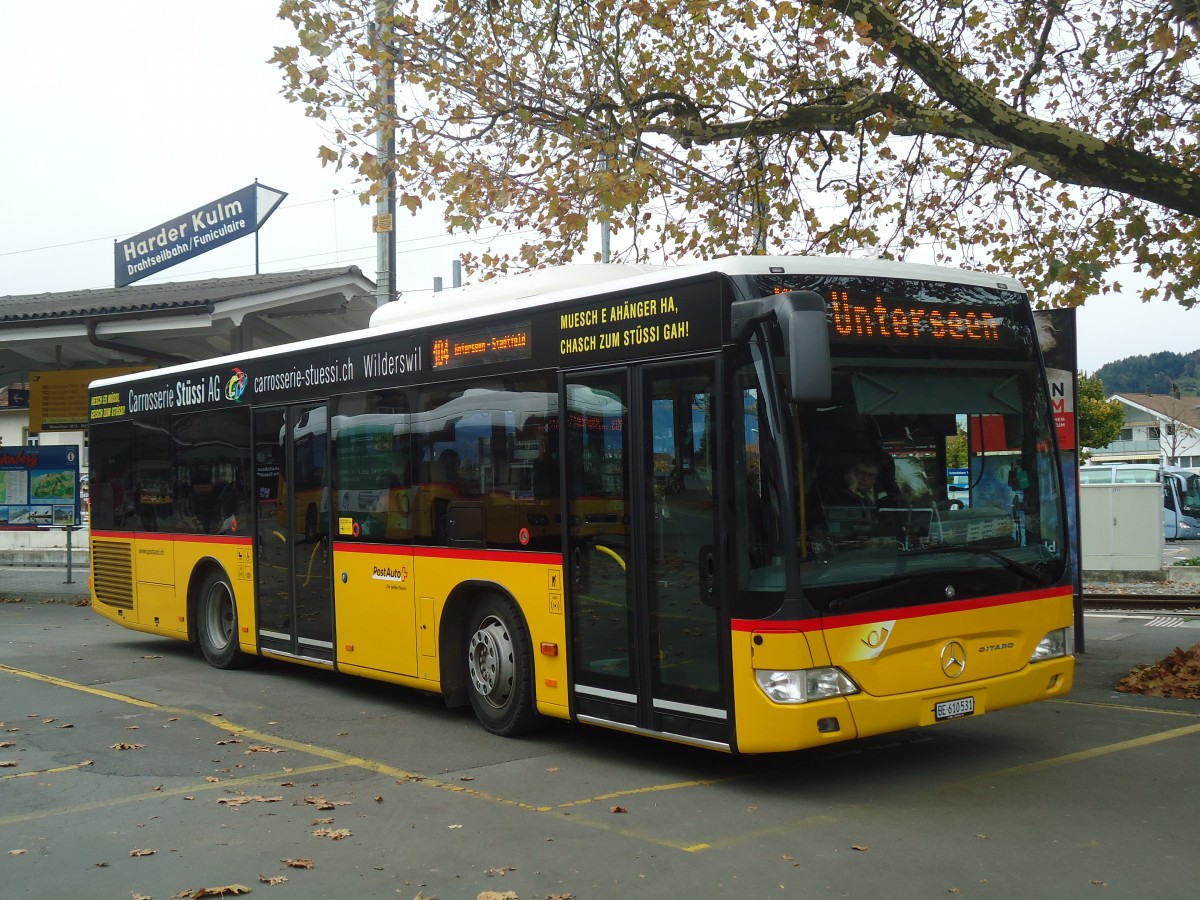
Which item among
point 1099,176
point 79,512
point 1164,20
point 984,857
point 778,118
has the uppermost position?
point 1164,20

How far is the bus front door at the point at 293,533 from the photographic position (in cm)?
1105

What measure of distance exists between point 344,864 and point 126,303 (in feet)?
55.3

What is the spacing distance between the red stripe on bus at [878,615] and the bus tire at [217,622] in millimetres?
7244

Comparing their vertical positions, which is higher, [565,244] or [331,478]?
[565,244]

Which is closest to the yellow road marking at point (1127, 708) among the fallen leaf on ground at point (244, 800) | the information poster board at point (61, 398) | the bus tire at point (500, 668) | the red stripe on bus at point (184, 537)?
the bus tire at point (500, 668)

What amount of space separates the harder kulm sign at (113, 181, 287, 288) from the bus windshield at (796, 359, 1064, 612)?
744 inches

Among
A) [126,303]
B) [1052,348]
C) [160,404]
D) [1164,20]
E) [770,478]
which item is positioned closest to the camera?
[770,478]

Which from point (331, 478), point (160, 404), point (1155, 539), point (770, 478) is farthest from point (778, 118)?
point (1155, 539)

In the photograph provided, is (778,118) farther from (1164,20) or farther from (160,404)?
(160,404)

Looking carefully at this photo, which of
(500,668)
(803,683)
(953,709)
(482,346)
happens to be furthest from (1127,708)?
(482,346)

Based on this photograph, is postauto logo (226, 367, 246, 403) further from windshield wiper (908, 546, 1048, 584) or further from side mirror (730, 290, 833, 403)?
windshield wiper (908, 546, 1048, 584)

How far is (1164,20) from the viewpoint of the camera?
1197 centimetres

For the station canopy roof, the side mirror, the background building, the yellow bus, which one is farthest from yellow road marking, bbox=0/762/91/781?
the background building

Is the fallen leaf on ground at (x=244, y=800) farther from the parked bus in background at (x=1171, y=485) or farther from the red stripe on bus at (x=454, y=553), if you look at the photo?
the parked bus in background at (x=1171, y=485)
